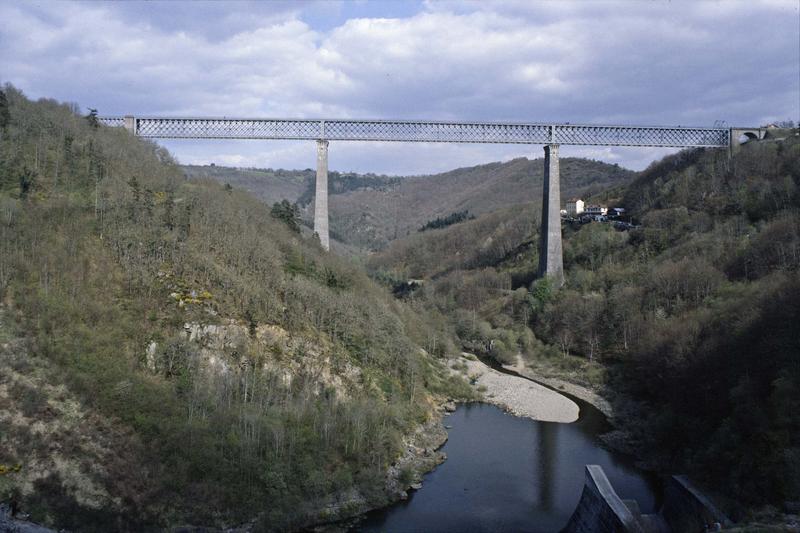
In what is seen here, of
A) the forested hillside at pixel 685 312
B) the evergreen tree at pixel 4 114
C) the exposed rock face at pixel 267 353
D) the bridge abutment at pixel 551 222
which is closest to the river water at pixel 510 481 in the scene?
the forested hillside at pixel 685 312

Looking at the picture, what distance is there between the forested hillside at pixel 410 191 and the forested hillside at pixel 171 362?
67231 millimetres

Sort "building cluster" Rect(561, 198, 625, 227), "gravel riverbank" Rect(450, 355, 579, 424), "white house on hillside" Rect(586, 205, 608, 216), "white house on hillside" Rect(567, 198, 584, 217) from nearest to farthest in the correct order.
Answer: "gravel riverbank" Rect(450, 355, 579, 424), "building cluster" Rect(561, 198, 625, 227), "white house on hillside" Rect(586, 205, 608, 216), "white house on hillside" Rect(567, 198, 584, 217)

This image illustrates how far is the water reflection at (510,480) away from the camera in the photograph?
59.9 feet

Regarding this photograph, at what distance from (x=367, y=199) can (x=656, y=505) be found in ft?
383

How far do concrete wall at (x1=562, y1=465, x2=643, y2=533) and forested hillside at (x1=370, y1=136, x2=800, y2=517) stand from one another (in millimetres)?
2813

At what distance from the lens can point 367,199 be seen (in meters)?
134

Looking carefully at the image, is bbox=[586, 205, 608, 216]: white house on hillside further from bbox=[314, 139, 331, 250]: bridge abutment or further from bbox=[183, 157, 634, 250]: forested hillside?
bbox=[183, 157, 634, 250]: forested hillside

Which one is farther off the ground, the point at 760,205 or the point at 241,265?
the point at 760,205

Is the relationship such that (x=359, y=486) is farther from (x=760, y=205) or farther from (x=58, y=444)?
(x=760, y=205)

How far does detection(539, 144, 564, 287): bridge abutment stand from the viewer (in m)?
41.6

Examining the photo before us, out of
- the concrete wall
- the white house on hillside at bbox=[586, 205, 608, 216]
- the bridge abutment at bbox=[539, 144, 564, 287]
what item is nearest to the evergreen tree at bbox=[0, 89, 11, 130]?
the concrete wall

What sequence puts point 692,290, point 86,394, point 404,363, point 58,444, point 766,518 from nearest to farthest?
point 766,518
point 58,444
point 86,394
point 404,363
point 692,290

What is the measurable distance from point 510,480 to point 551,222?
24007 mm

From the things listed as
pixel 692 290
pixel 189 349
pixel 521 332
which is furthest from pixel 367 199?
pixel 189 349
